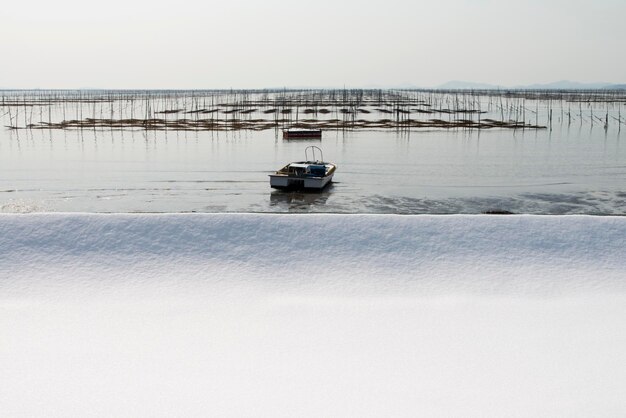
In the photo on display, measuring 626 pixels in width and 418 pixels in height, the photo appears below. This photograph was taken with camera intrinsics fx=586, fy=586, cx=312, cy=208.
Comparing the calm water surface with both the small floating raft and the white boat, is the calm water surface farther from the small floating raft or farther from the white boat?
the small floating raft

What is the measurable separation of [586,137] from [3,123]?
2196 inches

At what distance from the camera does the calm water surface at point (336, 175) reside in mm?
23219

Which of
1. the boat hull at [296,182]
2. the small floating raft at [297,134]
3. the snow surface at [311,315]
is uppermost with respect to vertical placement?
the small floating raft at [297,134]

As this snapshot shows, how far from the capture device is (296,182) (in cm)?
2600

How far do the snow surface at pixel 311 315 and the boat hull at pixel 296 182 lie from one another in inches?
542

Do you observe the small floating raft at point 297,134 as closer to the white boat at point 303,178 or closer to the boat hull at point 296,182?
the white boat at point 303,178

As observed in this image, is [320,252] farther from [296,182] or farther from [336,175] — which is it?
[336,175]

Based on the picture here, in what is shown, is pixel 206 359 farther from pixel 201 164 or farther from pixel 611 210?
pixel 201 164

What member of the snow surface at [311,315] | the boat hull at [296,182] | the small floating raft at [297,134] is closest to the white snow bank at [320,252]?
the snow surface at [311,315]

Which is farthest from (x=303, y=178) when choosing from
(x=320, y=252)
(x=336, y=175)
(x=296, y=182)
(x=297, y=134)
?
(x=297, y=134)

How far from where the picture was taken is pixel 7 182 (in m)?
27.9

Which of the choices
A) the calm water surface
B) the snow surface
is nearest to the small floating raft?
the calm water surface

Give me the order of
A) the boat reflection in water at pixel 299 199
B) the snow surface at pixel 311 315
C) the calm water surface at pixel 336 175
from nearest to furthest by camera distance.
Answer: the snow surface at pixel 311 315
the calm water surface at pixel 336 175
the boat reflection in water at pixel 299 199

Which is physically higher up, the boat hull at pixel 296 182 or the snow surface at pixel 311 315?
the boat hull at pixel 296 182
